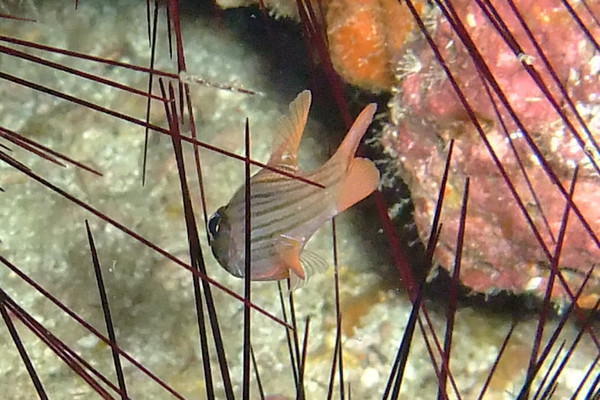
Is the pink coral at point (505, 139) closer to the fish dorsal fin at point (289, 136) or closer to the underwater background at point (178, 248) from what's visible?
the underwater background at point (178, 248)

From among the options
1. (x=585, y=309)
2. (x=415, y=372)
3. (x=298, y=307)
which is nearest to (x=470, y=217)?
(x=585, y=309)

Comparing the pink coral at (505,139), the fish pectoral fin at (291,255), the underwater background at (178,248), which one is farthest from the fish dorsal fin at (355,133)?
the underwater background at (178,248)

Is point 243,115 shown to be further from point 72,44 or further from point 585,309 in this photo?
point 585,309

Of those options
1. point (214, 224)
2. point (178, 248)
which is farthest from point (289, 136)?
point (178, 248)

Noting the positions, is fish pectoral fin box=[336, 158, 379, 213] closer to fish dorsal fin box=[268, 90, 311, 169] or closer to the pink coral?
fish dorsal fin box=[268, 90, 311, 169]

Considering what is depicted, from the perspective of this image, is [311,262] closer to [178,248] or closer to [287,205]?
[287,205]

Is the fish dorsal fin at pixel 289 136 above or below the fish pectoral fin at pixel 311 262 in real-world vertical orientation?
above

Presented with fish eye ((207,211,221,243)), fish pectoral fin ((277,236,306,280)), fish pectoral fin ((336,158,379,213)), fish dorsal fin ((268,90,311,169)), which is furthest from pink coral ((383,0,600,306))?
fish eye ((207,211,221,243))
